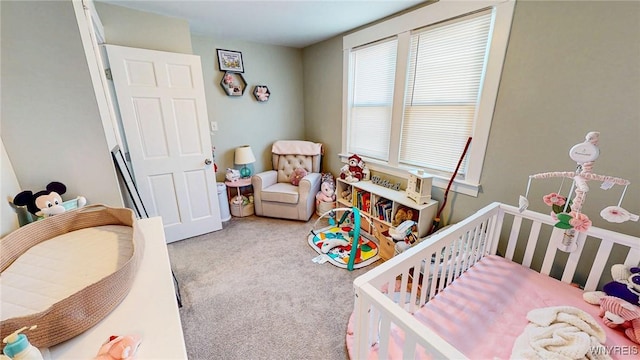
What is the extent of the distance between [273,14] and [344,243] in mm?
2425

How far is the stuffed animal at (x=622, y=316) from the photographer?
3.47 ft

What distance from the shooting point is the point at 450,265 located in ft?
4.87

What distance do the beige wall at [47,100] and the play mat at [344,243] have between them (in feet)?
6.07

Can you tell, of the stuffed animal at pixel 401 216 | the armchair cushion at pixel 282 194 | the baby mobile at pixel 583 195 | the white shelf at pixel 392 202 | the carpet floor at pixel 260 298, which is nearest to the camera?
the baby mobile at pixel 583 195

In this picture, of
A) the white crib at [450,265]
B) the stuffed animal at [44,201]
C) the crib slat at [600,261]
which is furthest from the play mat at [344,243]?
the stuffed animal at [44,201]

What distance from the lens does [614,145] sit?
1.35 metres

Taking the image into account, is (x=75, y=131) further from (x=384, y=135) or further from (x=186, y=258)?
(x=384, y=135)

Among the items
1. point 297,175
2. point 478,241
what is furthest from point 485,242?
point 297,175

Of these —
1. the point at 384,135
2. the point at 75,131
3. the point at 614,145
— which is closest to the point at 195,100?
the point at 75,131

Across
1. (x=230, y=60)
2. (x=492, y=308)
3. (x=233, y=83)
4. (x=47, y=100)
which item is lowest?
(x=492, y=308)

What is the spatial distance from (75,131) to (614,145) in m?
2.98

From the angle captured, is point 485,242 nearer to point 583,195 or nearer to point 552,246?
point 552,246

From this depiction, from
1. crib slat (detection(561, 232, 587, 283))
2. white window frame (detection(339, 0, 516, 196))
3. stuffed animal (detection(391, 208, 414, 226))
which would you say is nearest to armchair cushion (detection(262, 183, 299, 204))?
white window frame (detection(339, 0, 516, 196))

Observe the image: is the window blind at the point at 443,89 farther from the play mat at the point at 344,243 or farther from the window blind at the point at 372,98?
the play mat at the point at 344,243
